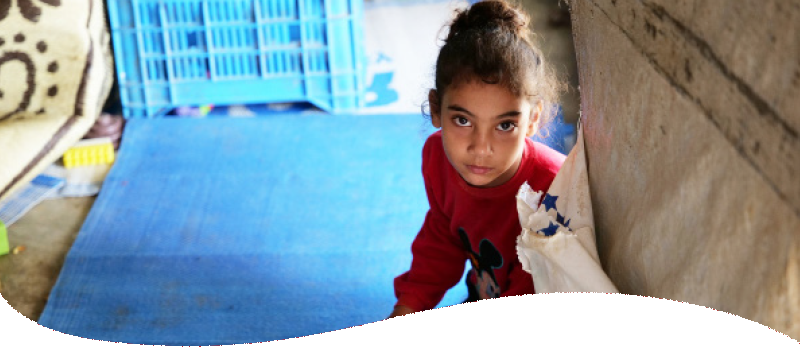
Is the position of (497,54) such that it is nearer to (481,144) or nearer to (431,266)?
(481,144)

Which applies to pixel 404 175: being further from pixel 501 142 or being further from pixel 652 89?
pixel 652 89

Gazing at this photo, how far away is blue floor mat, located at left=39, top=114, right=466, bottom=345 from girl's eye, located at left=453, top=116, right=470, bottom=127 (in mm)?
506

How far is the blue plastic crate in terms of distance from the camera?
8.94 ft

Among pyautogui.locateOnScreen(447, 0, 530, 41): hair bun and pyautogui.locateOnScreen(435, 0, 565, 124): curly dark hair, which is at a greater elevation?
pyautogui.locateOnScreen(447, 0, 530, 41): hair bun

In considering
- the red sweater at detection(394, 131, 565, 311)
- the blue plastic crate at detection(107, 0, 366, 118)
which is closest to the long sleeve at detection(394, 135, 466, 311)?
the red sweater at detection(394, 131, 565, 311)

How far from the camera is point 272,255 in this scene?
2059mm

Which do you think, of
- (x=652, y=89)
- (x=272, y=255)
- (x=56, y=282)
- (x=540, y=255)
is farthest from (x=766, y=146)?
(x=56, y=282)

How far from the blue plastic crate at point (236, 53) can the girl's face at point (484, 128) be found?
1.54m

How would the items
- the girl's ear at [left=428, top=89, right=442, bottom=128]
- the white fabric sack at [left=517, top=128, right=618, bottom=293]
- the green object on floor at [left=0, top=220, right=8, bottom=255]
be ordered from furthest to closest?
the green object on floor at [left=0, top=220, right=8, bottom=255] → the girl's ear at [left=428, top=89, right=442, bottom=128] → the white fabric sack at [left=517, top=128, right=618, bottom=293]

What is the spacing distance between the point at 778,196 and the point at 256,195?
6.81 feet

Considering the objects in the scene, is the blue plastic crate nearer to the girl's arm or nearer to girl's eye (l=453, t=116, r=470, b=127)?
the girl's arm

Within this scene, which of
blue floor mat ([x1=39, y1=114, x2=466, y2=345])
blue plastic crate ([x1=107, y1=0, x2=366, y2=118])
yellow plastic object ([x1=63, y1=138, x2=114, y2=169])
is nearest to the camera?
blue floor mat ([x1=39, y1=114, x2=466, y2=345])

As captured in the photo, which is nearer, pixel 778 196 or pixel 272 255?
pixel 778 196

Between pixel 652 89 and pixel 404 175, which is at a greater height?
pixel 652 89
